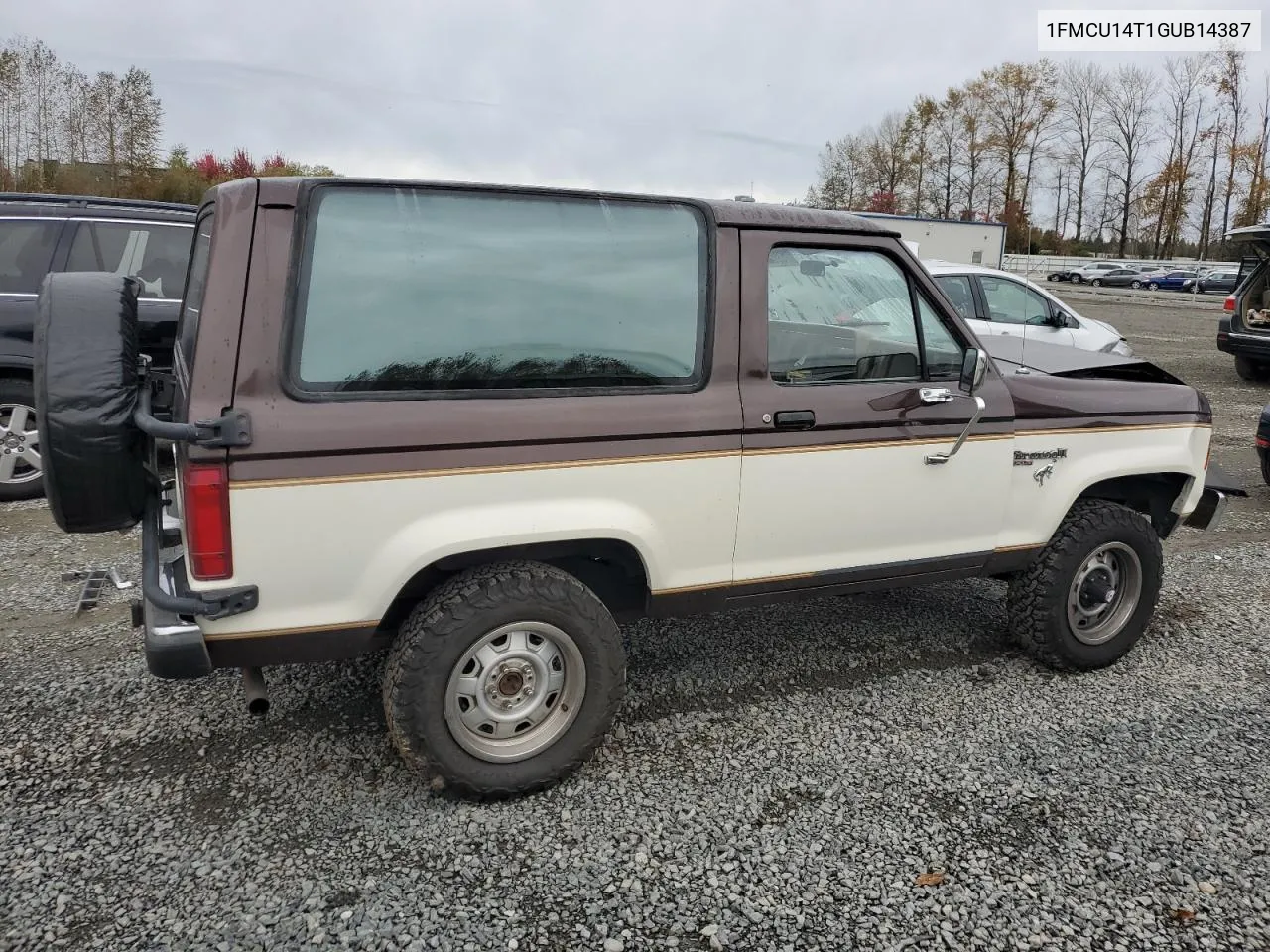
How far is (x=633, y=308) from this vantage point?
3078mm

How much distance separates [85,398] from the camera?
2.62 metres

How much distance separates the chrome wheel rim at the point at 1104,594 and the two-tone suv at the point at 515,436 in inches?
19.4

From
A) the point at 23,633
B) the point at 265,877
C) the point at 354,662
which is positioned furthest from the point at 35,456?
the point at 265,877

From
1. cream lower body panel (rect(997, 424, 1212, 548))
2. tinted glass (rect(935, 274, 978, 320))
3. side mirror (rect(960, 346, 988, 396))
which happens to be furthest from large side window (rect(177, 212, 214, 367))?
tinted glass (rect(935, 274, 978, 320))

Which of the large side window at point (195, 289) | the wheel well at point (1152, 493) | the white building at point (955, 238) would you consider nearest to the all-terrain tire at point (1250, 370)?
the white building at point (955, 238)

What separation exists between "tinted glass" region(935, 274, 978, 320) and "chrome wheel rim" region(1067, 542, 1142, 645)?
5.69 m

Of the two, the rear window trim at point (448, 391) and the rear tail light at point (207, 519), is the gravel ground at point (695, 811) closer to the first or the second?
the rear tail light at point (207, 519)

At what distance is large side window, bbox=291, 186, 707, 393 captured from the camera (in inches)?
106

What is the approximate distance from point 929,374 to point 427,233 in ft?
6.64

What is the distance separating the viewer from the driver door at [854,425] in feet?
10.6

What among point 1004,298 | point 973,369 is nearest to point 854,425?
point 973,369

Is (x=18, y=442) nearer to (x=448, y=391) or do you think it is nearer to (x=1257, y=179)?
(x=448, y=391)

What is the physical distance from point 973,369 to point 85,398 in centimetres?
304

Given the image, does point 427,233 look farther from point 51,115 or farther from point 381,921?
point 51,115
